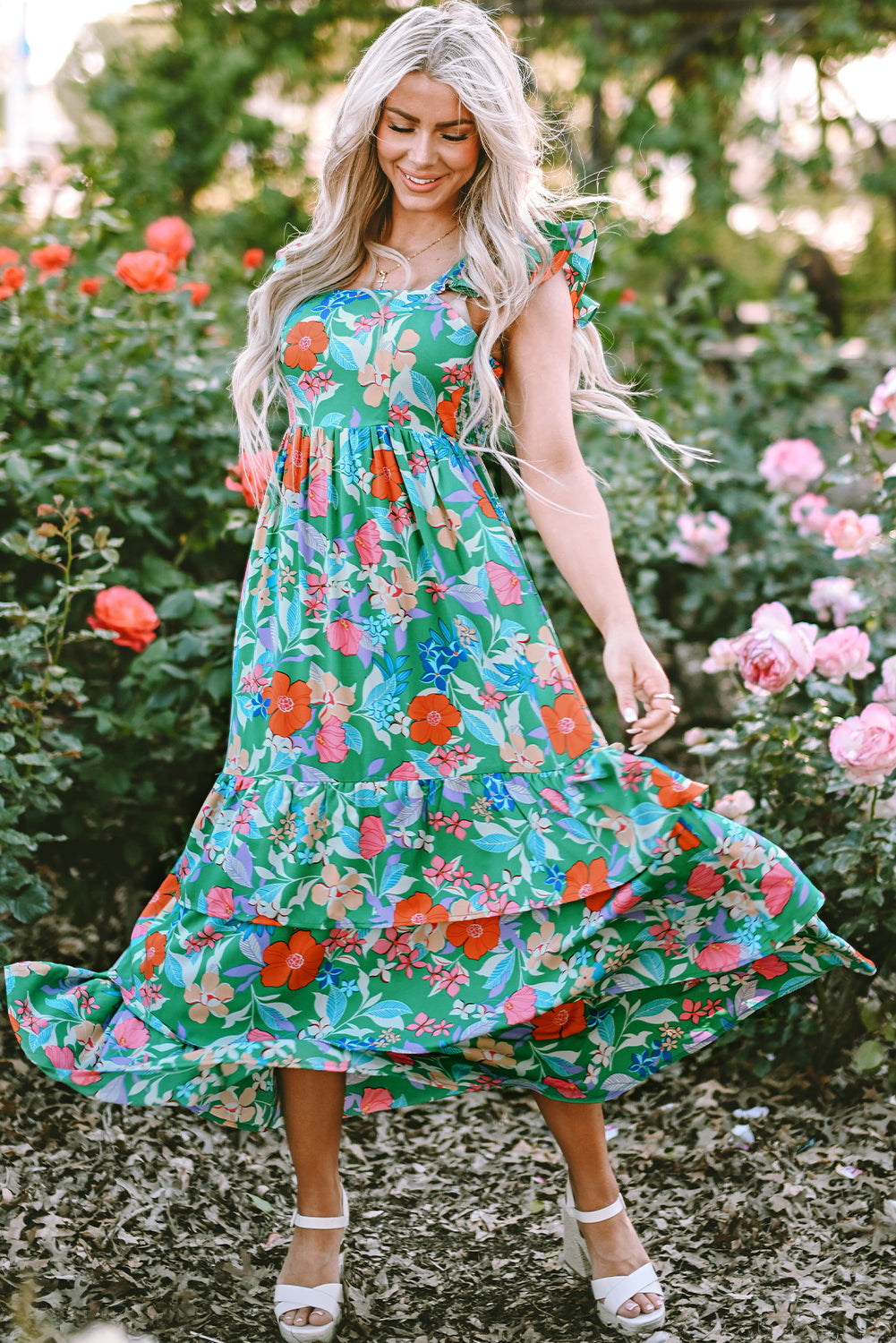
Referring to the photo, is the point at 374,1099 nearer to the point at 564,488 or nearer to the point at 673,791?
the point at 673,791

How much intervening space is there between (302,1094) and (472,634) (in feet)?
2.23

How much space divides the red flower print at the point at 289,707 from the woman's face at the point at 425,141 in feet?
2.36

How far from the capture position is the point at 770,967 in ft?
Answer: 5.85

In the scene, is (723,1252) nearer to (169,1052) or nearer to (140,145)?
(169,1052)

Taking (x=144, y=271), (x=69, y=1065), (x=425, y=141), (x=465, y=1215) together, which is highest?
(x=144, y=271)

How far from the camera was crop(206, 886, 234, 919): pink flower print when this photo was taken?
174 cm

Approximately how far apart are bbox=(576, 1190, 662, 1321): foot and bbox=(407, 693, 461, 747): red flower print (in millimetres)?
711

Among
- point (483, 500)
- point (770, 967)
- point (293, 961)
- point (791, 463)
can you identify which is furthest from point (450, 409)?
point (791, 463)

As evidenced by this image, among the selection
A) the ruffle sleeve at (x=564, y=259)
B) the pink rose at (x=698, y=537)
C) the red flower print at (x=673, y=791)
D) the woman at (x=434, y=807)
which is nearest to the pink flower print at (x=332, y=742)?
the woman at (x=434, y=807)

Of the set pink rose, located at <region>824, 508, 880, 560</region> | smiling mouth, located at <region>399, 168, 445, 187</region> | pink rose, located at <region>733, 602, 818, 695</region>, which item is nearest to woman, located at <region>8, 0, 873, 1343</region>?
smiling mouth, located at <region>399, 168, 445, 187</region>

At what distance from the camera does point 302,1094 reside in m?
1.77

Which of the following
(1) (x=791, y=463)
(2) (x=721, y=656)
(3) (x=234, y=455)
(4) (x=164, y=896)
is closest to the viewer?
(4) (x=164, y=896)

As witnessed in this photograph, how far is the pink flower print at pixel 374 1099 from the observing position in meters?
1.84

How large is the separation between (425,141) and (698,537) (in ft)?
5.51
